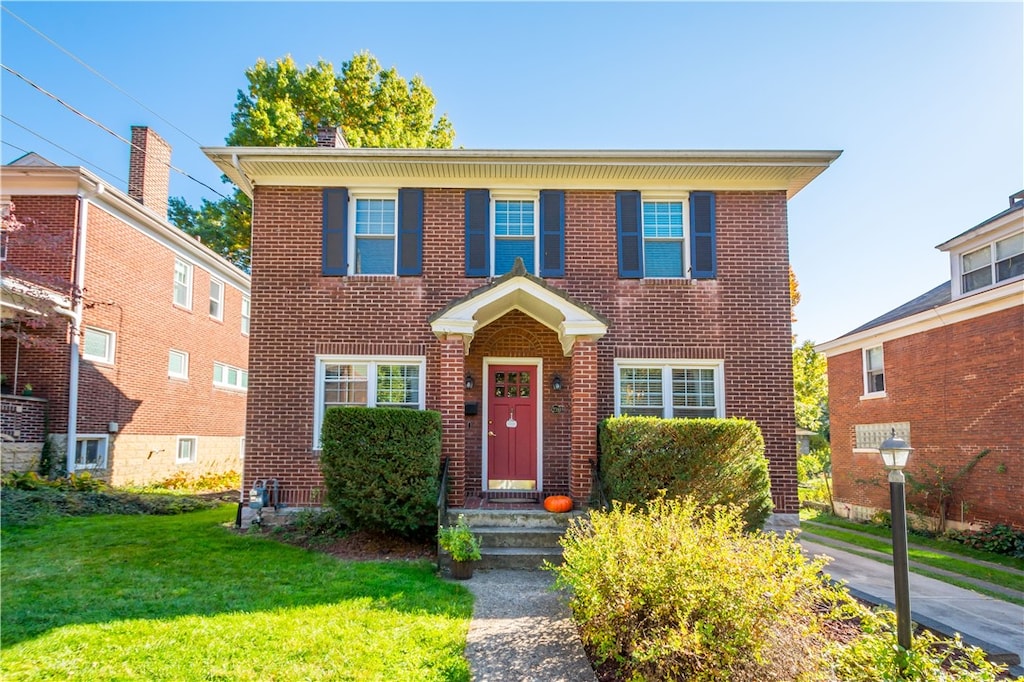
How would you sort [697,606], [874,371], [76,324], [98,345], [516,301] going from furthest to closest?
1. [874,371]
2. [98,345]
3. [76,324]
4. [516,301]
5. [697,606]

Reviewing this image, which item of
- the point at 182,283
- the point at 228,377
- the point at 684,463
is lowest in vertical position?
the point at 684,463

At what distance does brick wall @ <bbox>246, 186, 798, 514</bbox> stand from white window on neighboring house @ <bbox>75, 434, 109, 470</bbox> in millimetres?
6038

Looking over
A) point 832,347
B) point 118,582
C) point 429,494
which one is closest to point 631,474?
point 429,494

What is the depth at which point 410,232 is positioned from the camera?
Result: 10.0m

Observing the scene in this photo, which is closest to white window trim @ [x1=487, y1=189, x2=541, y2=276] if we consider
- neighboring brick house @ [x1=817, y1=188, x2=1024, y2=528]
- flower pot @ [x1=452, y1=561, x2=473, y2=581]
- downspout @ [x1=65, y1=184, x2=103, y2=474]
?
flower pot @ [x1=452, y1=561, x2=473, y2=581]

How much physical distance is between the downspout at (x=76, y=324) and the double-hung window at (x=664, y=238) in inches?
454

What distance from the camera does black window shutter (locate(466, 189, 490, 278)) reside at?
10000 mm

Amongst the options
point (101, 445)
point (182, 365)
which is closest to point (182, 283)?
point (182, 365)

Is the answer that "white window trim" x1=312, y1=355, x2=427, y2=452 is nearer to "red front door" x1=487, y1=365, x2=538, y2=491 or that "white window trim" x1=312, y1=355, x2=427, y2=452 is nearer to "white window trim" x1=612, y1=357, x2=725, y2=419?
"red front door" x1=487, y1=365, x2=538, y2=491

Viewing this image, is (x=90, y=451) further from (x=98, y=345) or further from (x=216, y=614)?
(x=216, y=614)

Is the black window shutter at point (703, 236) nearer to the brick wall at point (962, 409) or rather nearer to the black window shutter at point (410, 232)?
the black window shutter at point (410, 232)

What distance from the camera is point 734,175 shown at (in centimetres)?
993

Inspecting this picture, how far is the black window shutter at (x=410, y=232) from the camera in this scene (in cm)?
995

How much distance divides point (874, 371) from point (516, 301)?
1259 centimetres
